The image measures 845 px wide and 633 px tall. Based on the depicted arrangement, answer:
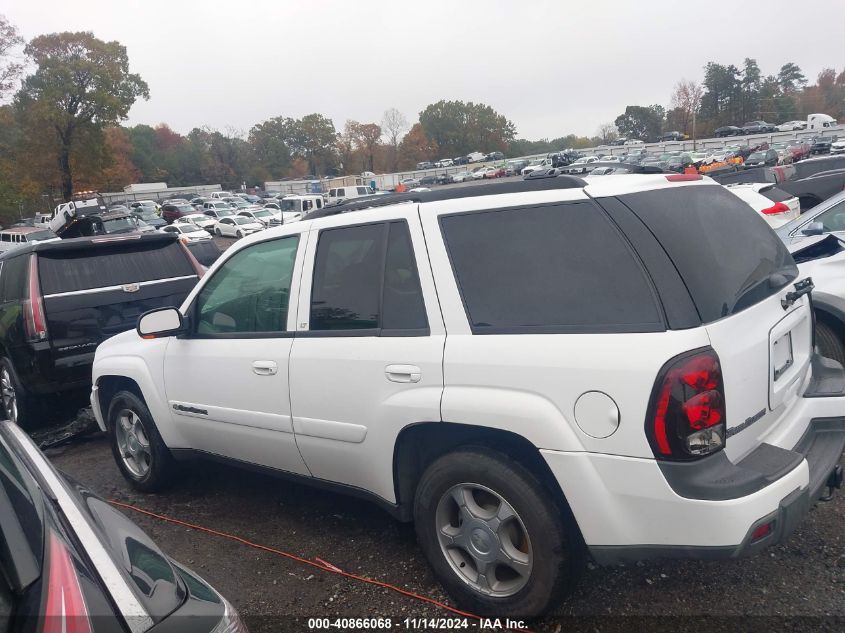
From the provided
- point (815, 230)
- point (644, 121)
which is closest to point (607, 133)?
point (644, 121)

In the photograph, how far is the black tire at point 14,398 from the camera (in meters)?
6.24

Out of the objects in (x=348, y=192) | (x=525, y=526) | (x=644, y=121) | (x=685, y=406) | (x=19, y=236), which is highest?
(x=644, y=121)

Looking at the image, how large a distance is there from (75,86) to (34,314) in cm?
4983

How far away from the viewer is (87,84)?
4800 centimetres

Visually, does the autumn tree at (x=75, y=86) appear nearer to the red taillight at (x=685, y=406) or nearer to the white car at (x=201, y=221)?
the white car at (x=201, y=221)

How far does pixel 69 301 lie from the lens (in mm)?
5926

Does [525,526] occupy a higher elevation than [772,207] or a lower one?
lower

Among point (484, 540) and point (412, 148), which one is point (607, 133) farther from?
point (484, 540)

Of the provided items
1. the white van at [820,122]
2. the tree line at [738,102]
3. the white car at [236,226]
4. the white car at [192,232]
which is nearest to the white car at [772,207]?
the white car at [192,232]

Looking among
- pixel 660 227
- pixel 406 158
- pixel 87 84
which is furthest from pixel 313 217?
pixel 406 158

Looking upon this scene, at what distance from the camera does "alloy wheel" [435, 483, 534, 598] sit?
273 centimetres

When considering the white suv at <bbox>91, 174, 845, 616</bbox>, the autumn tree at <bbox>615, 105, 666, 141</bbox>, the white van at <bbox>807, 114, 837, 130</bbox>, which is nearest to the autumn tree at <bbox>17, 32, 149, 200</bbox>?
the white suv at <bbox>91, 174, 845, 616</bbox>

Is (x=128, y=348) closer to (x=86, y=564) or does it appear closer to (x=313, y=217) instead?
(x=313, y=217)

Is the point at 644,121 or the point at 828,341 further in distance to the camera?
the point at 644,121
